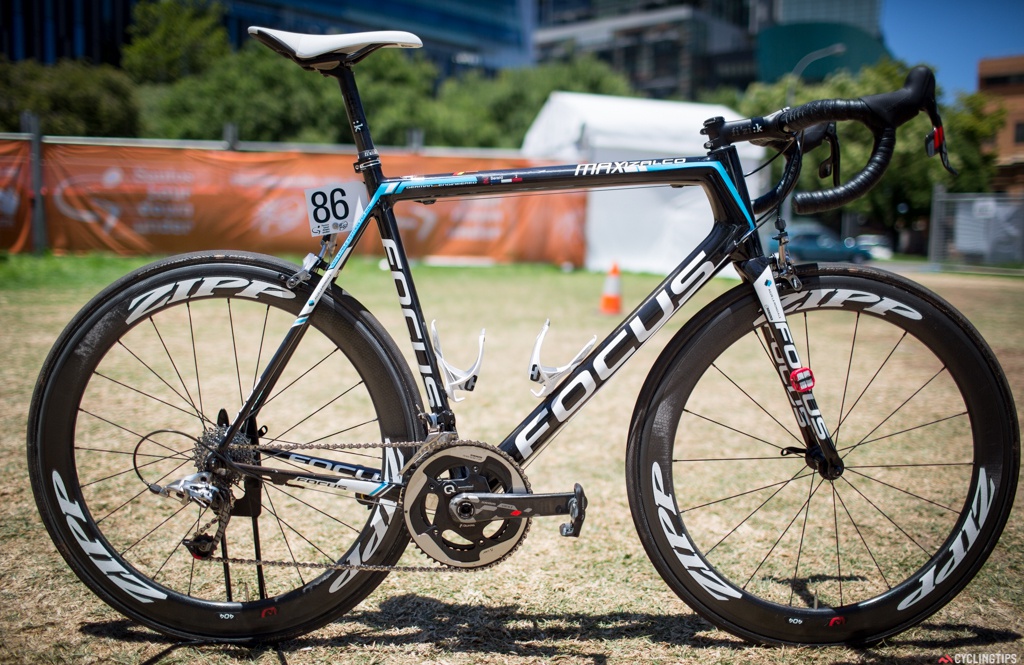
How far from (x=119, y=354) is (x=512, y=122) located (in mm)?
40511

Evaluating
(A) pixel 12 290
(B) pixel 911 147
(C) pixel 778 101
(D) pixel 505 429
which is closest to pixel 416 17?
(C) pixel 778 101

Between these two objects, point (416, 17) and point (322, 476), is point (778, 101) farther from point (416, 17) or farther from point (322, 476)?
point (416, 17)

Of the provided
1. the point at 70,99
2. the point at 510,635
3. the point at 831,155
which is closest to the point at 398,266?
the point at 510,635

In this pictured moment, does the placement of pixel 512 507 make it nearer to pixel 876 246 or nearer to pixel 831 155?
pixel 831 155

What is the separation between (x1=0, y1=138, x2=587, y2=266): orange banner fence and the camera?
12.6 m

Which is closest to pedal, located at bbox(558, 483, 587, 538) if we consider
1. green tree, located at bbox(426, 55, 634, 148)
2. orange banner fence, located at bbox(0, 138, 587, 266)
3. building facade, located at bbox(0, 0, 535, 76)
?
orange banner fence, located at bbox(0, 138, 587, 266)

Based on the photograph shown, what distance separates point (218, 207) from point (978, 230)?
844 inches

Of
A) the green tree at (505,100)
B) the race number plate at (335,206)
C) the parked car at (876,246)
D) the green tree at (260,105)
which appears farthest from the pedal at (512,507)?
the green tree at (505,100)

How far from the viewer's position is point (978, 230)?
20734 mm

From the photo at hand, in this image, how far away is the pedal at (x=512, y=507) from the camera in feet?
6.53

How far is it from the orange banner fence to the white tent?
2.52ft

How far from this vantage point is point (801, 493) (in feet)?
11.8

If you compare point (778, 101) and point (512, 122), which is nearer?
point (778, 101)

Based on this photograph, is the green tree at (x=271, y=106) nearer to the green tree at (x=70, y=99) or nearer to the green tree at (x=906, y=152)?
the green tree at (x=70, y=99)
